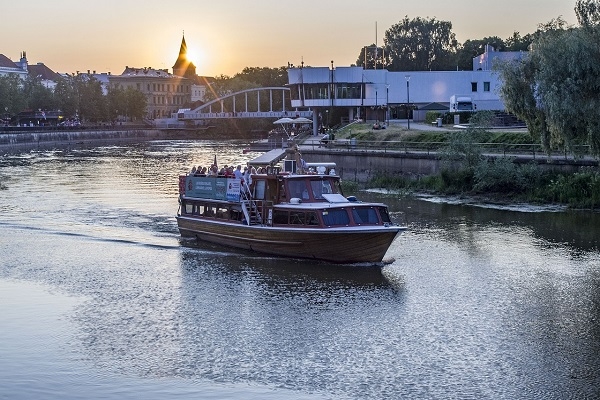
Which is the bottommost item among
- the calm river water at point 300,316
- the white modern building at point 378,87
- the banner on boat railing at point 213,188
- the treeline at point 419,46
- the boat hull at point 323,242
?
the calm river water at point 300,316

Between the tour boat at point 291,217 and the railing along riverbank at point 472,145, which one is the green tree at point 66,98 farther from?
the tour boat at point 291,217

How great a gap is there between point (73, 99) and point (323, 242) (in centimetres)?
Result: 15365

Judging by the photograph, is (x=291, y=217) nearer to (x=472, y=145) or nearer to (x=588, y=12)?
(x=588, y=12)

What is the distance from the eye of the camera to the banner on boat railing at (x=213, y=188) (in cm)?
3806

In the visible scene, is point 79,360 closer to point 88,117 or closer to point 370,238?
point 370,238

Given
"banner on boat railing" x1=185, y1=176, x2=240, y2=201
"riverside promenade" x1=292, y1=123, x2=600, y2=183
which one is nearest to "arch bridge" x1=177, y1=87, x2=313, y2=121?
"riverside promenade" x1=292, y1=123, x2=600, y2=183

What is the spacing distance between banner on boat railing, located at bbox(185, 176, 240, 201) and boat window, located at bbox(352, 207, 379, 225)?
5.93 m

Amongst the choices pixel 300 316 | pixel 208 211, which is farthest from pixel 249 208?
pixel 300 316

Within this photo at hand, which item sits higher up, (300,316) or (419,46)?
(419,46)

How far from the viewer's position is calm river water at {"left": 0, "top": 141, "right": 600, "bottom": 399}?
2159cm

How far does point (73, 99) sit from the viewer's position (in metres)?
180

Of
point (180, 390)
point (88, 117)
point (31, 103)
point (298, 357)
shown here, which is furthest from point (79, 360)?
point (88, 117)

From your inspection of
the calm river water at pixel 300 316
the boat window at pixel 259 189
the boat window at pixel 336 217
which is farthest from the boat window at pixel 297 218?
the boat window at pixel 259 189

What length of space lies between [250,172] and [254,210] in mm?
2341
